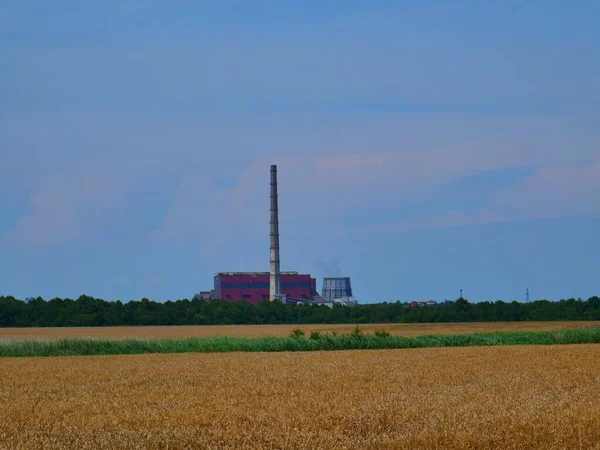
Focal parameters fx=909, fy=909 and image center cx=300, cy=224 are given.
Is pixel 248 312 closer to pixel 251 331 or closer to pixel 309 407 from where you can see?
pixel 251 331

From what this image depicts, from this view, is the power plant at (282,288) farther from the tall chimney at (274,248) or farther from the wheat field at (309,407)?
the wheat field at (309,407)

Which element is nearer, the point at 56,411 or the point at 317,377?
the point at 56,411

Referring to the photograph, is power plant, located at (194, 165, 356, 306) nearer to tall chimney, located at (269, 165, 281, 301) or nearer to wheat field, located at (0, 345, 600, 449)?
tall chimney, located at (269, 165, 281, 301)

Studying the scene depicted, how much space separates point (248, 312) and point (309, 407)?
4672 inches

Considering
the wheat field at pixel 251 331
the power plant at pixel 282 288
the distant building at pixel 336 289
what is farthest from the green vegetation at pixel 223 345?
the distant building at pixel 336 289

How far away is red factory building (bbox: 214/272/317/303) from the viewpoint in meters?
191

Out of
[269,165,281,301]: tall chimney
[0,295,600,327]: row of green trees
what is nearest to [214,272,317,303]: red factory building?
[269,165,281,301]: tall chimney

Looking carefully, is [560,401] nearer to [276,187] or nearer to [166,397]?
[166,397]

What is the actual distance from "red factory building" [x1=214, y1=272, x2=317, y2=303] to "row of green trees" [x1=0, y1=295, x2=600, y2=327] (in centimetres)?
5071

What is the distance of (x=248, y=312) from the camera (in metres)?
137

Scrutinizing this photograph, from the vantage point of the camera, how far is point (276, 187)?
159 meters

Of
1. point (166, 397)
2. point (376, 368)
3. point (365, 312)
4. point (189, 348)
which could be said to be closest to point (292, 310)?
point (365, 312)

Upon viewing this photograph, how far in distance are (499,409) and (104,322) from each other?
113310 millimetres

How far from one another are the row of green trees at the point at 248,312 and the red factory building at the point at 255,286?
50.7 metres
